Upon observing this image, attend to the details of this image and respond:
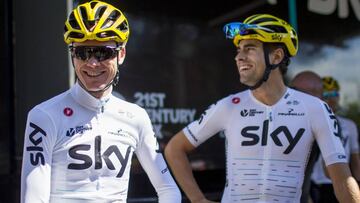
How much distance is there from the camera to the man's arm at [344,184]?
2605 millimetres

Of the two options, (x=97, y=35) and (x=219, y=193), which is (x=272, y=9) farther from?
(x=97, y=35)

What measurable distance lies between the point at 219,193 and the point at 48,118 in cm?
302

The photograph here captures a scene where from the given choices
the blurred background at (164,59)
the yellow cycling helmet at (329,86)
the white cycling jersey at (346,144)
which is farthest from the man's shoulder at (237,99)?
the yellow cycling helmet at (329,86)

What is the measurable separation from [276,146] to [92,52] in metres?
1.01

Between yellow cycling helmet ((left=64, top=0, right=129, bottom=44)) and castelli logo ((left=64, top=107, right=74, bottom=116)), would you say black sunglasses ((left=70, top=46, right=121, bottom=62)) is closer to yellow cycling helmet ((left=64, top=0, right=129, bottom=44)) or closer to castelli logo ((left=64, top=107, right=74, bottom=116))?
yellow cycling helmet ((left=64, top=0, right=129, bottom=44))

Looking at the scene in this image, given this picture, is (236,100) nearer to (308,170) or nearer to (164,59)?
(308,170)

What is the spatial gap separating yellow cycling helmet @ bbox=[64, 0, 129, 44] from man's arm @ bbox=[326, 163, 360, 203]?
3.77 feet

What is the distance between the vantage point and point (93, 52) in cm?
226

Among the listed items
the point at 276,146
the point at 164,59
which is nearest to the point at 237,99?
the point at 276,146

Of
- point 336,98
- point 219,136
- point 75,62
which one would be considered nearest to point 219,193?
point 219,136

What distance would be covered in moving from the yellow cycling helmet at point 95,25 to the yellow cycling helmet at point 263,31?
67 cm

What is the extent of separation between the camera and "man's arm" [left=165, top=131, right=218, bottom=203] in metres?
2.93

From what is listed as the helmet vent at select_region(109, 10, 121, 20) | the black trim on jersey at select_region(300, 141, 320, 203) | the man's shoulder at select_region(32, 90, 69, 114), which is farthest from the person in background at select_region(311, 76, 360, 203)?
the man's shoulder at select_region(32, 90, 69, 114)

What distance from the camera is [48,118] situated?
6.97 feet
